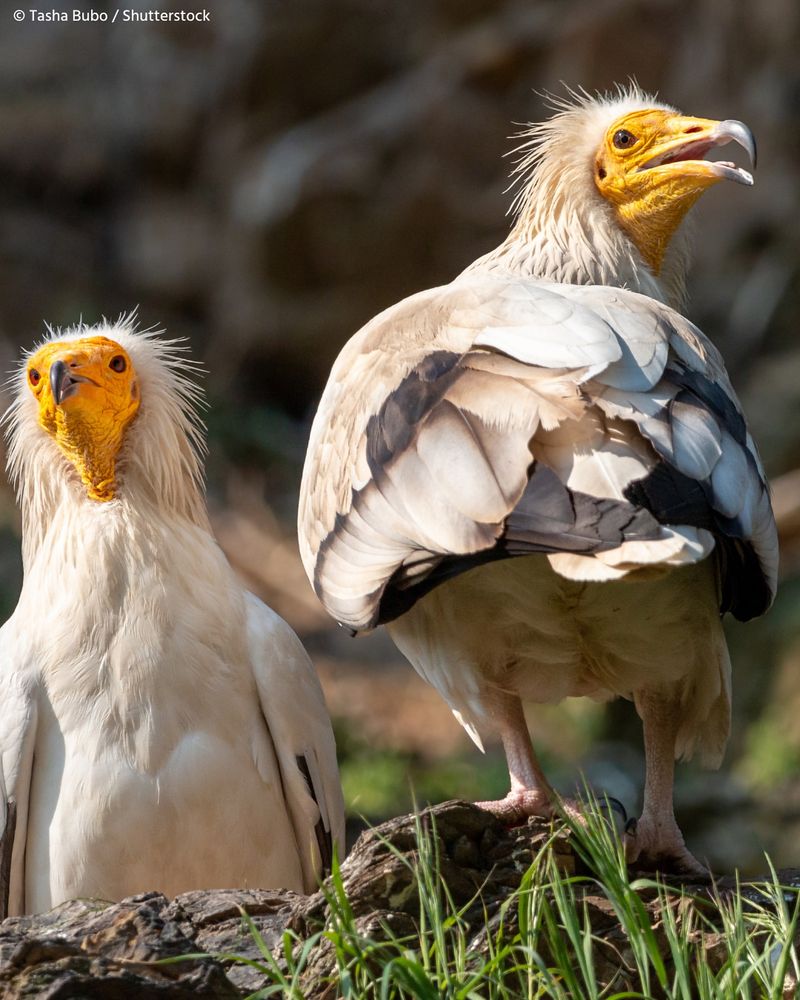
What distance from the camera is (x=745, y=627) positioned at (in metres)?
11.0

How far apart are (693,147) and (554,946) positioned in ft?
9.38

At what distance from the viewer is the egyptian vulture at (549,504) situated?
3.35 metres

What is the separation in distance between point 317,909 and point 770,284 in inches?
396

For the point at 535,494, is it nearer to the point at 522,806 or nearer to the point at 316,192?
the point at 522,806

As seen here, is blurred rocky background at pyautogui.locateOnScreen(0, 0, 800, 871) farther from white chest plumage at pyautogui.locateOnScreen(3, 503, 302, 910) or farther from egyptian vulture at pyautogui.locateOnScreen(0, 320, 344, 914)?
white chest plumage at pyautogui.locateOnScreen(3, 503, 302, 910)

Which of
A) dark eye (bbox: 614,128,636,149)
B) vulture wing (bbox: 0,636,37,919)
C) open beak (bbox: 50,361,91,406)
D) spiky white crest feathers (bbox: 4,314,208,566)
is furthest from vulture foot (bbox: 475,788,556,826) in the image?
dark eye (bbox: 614,128,636,149)

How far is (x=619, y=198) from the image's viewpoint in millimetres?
5039

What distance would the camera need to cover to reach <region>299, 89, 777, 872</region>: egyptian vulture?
3354 millimetres

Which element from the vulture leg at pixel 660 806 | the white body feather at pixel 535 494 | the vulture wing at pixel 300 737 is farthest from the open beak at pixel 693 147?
the vulture wing at pixel 300 737

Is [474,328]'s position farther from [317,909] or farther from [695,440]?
[317,909]

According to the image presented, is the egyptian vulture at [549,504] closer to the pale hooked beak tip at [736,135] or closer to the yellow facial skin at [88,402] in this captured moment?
the pale hooked beak tip at [736,135]

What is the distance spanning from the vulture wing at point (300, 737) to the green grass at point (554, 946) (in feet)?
4.48

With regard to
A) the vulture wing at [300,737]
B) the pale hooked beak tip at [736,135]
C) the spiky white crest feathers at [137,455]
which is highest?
the pale hooked beak tip at [736,135]

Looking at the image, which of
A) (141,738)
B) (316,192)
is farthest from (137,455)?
(316,192)
